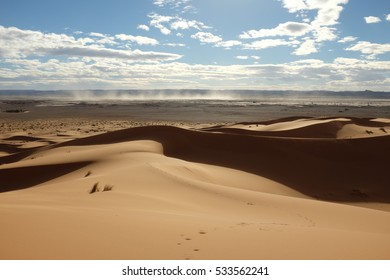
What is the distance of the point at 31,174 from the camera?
11.1 metres

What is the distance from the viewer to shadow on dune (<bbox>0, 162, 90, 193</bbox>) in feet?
34.9

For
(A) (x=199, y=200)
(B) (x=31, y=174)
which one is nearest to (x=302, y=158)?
(A) (x=199, y=200)

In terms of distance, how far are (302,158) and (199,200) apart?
826cm

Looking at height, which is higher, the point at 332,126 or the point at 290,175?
the point at 332,126

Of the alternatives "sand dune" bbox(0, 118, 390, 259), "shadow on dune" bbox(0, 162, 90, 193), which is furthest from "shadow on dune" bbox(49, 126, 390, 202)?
"shadow on dune" bbox(0, 162, 90, 193)

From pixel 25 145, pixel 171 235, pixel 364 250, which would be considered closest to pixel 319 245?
pixel 364 250

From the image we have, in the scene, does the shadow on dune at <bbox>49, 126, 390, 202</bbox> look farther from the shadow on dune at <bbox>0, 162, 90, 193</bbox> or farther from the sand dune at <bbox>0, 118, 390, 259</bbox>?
the shadow on dune at <bbox>0, 162, 90, 193</bbox>

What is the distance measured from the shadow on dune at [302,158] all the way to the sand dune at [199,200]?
4 centimetres

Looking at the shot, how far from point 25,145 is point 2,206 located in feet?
51.2

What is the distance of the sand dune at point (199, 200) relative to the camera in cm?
385

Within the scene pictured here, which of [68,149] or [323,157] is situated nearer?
[323,157]

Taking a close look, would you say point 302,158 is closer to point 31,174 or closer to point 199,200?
point 199,200

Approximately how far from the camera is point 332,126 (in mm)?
21984
